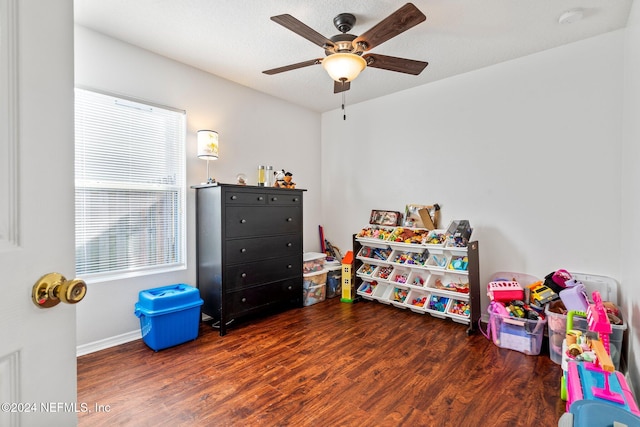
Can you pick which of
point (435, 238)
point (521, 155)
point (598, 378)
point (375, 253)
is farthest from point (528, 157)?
point (598, 378)

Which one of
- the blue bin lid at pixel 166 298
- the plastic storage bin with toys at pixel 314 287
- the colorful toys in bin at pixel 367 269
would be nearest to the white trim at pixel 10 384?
the blue bin lid at pixel 166 298

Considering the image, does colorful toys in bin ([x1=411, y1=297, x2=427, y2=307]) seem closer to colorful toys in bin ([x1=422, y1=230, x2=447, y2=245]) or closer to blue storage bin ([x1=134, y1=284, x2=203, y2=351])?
colorful toys in bin ([x1=422, y1=230, x2=447, y2=245])

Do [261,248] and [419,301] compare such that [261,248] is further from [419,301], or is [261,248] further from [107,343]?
[419,301]

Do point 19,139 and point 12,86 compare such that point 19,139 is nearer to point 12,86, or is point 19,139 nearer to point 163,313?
point 12,86

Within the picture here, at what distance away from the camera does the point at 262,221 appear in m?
3.15

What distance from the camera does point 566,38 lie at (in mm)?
2555

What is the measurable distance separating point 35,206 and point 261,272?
2.61 metres

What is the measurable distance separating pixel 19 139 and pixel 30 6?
0.26 meters

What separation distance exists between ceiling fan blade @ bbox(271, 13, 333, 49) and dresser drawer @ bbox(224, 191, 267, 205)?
59.9 inches

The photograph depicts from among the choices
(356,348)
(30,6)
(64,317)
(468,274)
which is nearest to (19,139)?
(30,6)

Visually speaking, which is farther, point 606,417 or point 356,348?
point 356,348

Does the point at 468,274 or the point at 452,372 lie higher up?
the point at 468,274

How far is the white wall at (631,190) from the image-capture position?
1.83 m

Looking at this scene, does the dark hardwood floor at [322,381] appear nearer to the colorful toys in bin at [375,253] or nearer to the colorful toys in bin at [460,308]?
the colorful toys in bin at [460,308]
